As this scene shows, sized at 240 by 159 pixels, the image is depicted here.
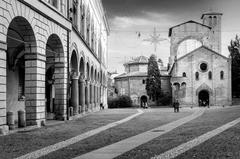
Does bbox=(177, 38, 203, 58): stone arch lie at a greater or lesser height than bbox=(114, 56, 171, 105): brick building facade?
greater

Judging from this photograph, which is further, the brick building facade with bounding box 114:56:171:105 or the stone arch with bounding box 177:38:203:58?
the stone arch with bounding box 177:38:203:58

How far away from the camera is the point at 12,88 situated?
66.6ft

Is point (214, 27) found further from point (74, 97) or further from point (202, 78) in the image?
point (74, 97)

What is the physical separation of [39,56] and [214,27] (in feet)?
196

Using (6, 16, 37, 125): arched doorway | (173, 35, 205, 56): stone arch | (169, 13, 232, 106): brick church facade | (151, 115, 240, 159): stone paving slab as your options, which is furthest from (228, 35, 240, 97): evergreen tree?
(151, 115, 240, 159): stone paving slab

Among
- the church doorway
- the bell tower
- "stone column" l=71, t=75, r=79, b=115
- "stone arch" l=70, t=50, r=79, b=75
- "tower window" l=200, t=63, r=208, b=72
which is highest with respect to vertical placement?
the bell tower

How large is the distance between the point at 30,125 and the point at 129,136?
501cm

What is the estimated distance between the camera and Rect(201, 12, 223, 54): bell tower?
221 ft

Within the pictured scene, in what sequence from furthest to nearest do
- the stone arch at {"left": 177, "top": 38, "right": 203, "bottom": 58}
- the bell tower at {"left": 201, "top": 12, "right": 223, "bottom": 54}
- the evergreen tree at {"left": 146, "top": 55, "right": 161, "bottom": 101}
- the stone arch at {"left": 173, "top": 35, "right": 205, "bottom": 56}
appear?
the bell tower at {"left": 201, "top": 12, "right": 223, "bottom": 54} → the stone arch at {"left": 177, "top": 38, "right": 203, "bottom": 58} → the stone arch at {"left": 173, "top": 35, "right": 205, "bottom": 56} → the evergreen tree at {"left": 146, "top": 55, "right": 161, "bottom": 101}

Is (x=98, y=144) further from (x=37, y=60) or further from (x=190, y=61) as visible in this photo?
(x=190, y=61)

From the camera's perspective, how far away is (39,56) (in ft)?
49.0

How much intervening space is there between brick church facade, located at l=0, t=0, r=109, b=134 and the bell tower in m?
43.9

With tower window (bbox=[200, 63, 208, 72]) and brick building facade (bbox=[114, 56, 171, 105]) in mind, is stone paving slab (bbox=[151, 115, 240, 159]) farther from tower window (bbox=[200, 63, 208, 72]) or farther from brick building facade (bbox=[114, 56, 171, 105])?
brick building facade (bbox=[114, 56, 171, 105])

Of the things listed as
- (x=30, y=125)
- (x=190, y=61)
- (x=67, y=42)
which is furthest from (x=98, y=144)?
(x=190, y=61)
